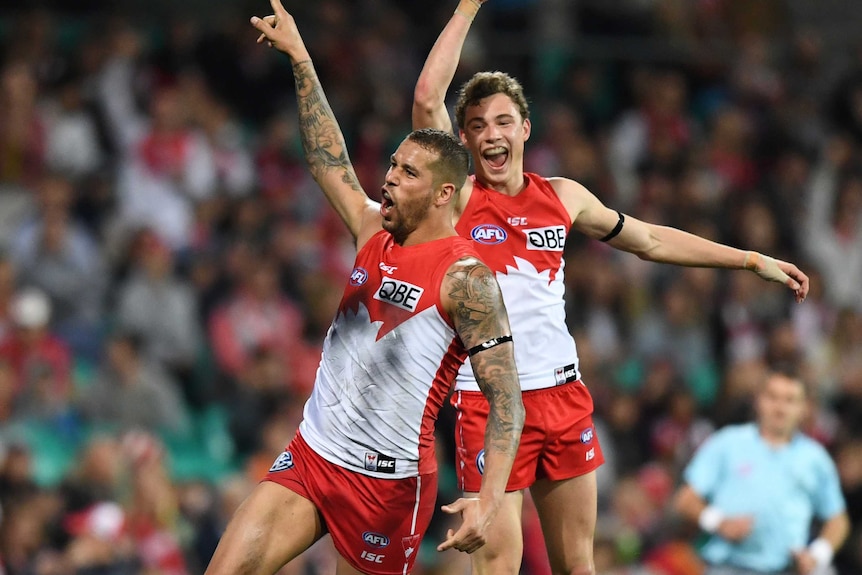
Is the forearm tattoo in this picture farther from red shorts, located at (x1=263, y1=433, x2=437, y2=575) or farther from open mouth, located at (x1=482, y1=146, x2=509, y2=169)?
red shorts, located at (x1=263, y1=433, x2=437, y2=575)

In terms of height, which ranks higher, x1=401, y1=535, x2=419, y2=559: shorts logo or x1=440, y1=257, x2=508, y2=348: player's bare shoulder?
x1=440, y1=257, x2=508, y2=348: player's bare shoulder

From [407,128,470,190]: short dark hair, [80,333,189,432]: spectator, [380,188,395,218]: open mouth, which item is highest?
[407,128,470,190]: short dark hair

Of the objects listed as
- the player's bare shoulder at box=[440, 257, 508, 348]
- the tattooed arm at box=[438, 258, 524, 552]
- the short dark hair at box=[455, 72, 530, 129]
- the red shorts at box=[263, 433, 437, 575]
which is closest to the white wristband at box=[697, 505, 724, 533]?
the red shorts at box=[263, 433, 437, 575]

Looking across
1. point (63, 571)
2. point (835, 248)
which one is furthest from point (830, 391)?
point (63, 571)

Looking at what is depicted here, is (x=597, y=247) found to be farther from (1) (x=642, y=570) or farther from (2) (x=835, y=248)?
(1) (x=642, y=570)

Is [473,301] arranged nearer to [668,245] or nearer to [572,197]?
[572,197]

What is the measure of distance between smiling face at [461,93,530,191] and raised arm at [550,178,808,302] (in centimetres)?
31

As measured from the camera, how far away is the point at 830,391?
47.6 ft

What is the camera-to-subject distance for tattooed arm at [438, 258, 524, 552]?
5816 millimetres

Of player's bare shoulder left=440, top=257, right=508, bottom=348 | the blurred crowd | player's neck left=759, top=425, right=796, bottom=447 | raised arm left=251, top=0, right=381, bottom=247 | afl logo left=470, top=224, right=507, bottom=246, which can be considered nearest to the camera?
player's bare shoulder left=440, top=257, right=508, bottom=348

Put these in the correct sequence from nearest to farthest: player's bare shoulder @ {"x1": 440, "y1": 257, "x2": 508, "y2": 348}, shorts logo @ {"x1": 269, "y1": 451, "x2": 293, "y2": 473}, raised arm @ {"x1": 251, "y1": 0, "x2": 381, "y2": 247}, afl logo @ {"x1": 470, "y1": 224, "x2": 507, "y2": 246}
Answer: player's bare shoulder @ {"x1": 440, "y1": 257, "x2": 508, "y2": 348}
shorts logo @ {"x1": 269, "y1": 451, "x2": 293, "y2": 473}
raised arm @ {"x1": 251, "y1": 0, "x2": 381, "y2": 247}
afl logo @ {"x1": 470, "y1": 224, "x2": 507, "y2": 246}

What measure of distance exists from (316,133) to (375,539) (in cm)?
193

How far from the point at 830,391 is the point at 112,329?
7238mm

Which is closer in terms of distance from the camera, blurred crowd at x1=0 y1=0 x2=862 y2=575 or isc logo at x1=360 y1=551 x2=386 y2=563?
isc logo at x1=360 y1=551 x2=386 y2=563
